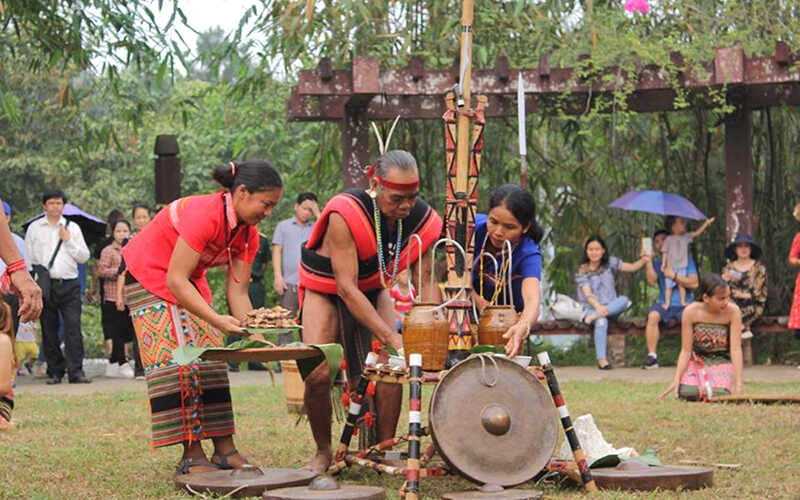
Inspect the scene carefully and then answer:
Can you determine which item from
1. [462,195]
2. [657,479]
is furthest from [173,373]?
[657,479]

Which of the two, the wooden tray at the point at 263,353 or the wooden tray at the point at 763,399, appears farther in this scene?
the wooden tray at the point at 763,399

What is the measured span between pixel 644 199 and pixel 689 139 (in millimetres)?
1594

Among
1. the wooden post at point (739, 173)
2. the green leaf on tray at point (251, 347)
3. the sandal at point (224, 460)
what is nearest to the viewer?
the green leaf on tray at point (251, 347)

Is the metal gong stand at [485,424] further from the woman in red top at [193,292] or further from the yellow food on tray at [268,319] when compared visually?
the woman in red top at [193,292]

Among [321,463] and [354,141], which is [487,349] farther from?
[354,141]

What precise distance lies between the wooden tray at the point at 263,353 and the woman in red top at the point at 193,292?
1.35 feet

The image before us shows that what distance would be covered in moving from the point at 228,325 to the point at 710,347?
4.84 metres

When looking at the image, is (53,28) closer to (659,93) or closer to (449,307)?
(449,307)

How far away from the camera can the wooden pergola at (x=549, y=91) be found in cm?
1238

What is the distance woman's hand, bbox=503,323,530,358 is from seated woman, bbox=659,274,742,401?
13.0 feet

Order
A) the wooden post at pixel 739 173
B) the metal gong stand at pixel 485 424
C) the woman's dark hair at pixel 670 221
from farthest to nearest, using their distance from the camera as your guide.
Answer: the woman's dark hair at pixel 670 221 → the wooden post at pixel 739 173 → the metal gong stand at pixel 485 424

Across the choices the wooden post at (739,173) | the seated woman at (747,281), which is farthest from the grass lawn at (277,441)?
the wooden post at (739,173)

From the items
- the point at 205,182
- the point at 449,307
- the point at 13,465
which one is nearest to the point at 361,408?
the point at 449,307

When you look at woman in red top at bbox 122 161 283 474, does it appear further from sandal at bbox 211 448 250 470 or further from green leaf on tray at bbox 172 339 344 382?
green leaf on tray at bbox 172 339 344 382
